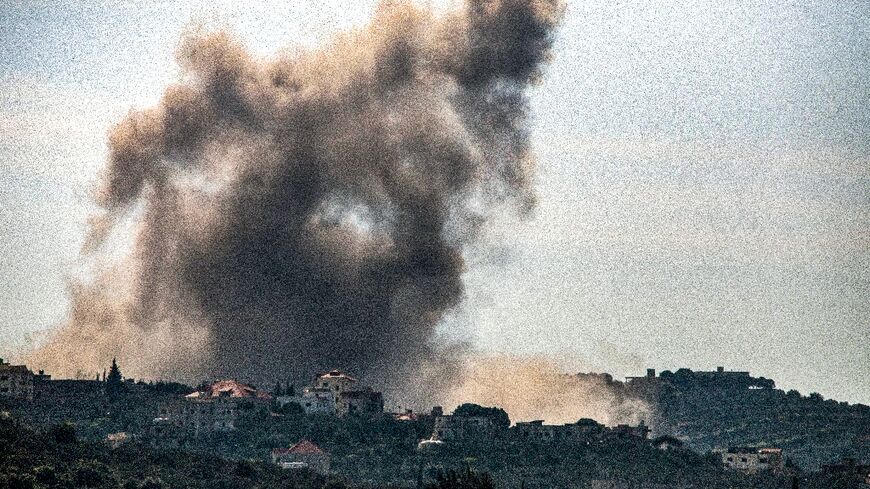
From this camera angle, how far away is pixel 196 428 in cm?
18512

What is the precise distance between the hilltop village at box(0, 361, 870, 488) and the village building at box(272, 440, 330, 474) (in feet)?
0.42

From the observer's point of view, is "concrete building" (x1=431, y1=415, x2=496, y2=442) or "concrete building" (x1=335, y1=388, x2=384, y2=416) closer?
"concrete building" (x1=431, y1=415, x2=496, y2=442)

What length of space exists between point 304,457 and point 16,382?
29174 millimetres

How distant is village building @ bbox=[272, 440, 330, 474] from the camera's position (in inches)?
6732

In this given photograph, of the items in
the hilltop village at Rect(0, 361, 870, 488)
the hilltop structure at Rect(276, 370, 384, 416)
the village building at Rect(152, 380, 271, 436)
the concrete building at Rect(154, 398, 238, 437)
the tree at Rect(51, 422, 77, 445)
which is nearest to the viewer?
the tree at Rect(51, 422, 77, 445)

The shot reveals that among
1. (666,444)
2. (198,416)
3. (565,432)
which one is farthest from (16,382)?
(666,444)

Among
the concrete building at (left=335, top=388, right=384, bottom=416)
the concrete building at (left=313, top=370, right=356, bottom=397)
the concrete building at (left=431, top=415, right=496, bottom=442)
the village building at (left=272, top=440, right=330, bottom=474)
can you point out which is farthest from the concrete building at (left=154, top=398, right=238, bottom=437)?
the concrete building at (left=431, top=415, right=496, bottom=442)

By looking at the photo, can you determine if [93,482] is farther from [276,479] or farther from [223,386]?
[223,386]

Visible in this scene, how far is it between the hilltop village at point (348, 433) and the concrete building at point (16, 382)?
0.07m

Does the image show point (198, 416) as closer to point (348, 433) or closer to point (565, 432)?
point (348, 433)

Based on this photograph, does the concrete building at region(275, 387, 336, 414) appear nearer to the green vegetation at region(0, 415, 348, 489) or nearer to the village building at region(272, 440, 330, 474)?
the village building at region(272, 440, 330, 474)

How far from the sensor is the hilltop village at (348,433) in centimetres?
17800

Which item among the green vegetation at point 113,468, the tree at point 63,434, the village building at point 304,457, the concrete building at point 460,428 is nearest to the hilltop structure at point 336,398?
the concrete building at point 460,428

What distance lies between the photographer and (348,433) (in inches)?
7308
